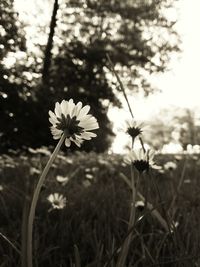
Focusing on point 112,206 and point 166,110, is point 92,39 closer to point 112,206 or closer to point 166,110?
point 112,206

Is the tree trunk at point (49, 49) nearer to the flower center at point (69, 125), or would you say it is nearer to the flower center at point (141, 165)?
the flower center at point (141, 165)

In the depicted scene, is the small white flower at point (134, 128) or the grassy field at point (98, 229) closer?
the grassy field at point (98, 229)

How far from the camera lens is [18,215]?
191 centimetres

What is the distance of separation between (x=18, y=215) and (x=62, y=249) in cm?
51

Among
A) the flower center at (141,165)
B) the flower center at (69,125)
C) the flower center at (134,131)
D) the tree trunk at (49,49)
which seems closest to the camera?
the flower center at (69,125)

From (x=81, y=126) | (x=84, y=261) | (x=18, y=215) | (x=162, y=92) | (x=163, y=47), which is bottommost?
(x=84, y=261)

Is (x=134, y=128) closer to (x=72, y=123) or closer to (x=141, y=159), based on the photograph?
(x=141, y=159)

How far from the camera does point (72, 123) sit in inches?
33.5

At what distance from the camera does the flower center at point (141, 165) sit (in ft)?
3.36

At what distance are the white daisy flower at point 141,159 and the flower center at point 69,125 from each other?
0.74ft

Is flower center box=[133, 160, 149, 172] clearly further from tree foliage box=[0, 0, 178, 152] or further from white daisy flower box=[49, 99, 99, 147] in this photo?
tree foliage box=[0, 0, 178, 152]

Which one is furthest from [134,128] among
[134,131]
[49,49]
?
[49,49]

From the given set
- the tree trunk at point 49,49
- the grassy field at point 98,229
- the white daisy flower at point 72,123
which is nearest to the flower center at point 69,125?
the white daisy flower at point 72,123

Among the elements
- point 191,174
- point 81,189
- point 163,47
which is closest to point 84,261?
point 81,189
